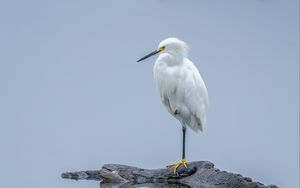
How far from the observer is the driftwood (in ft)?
24.1

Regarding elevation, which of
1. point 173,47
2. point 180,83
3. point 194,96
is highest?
point 173,47

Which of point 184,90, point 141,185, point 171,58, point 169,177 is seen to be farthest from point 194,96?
point 141,185

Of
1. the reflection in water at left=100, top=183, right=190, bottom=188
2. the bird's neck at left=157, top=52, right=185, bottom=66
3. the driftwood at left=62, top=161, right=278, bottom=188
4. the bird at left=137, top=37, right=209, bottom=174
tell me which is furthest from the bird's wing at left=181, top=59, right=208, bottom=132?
the reflection in water at left=100, top=183, right=190, bottom=188

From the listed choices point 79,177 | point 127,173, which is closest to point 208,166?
point 127,173

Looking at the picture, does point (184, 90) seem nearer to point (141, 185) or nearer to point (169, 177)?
point (169, 177)

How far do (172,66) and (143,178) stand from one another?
1167 millimetres

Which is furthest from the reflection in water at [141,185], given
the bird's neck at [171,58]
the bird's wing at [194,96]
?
the bird's neck at [171,58]

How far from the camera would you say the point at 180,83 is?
7.82 m

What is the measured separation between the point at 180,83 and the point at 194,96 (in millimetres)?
192

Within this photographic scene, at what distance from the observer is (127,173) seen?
7734mm

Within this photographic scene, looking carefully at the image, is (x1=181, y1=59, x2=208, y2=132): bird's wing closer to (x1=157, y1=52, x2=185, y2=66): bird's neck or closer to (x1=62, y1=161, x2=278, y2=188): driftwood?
(x1=157, y1=52, x2=185, y2=66): bird's neck

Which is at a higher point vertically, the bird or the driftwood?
the bird

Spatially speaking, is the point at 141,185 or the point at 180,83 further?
the point at 180,83

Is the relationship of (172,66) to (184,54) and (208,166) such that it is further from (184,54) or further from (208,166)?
(208,166)
